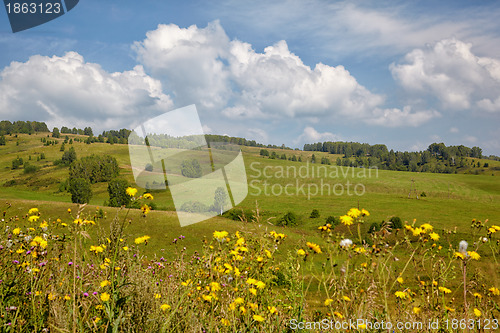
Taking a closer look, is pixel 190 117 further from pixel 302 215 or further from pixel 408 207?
pixel 408 207

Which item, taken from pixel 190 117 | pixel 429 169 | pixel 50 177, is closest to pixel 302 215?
pixel 190 117

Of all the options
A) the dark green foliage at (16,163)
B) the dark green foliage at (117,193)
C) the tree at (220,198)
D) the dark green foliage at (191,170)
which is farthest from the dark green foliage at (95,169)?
the tree at (220,198)

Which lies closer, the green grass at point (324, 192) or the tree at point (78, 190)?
the green grass at point (324, 192)

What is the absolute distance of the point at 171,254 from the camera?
67.5 ft

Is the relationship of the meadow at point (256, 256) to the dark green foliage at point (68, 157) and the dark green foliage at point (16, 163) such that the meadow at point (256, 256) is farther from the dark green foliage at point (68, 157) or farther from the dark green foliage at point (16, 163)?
the dark green foliage at point (68, 157)

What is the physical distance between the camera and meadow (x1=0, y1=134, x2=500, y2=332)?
2.65m

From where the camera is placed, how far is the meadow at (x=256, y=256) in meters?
2.65

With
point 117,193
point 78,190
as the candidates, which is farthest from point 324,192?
point 78,190

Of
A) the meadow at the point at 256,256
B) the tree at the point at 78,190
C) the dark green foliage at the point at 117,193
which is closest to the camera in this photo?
the meadow at the point at 256,256

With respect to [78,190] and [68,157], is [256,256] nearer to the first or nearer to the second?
[78,190]

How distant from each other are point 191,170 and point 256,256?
271ft

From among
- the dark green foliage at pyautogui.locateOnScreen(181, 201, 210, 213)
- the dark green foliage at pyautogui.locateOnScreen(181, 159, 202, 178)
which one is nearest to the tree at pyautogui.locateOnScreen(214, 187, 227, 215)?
the dark green foliage at pyautogui.locateOnScreen(181, 201, 210, 213)

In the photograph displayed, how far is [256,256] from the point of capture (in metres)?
3.35

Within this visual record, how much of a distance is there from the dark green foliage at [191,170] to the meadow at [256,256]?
10.6 metres
